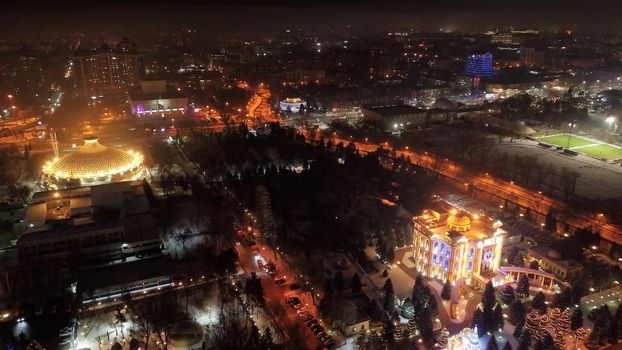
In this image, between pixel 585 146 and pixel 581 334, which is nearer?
pixel 581 334

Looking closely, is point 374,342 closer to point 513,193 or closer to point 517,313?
point 517,313

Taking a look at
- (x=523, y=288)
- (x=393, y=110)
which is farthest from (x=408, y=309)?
(x=393, y=110)

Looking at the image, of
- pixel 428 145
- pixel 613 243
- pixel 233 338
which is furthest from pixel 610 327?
pixel 428 145

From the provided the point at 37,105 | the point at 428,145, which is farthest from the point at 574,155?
the point at 37,105

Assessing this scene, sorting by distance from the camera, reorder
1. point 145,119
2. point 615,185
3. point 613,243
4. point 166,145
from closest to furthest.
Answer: point 613,243
point 615,185
point 166,145
point 145,119

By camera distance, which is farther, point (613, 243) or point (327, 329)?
point (613, 243)

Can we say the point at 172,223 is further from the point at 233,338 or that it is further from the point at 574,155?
the point at 574,155

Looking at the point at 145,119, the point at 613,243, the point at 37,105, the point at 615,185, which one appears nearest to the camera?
the point at 613,243
